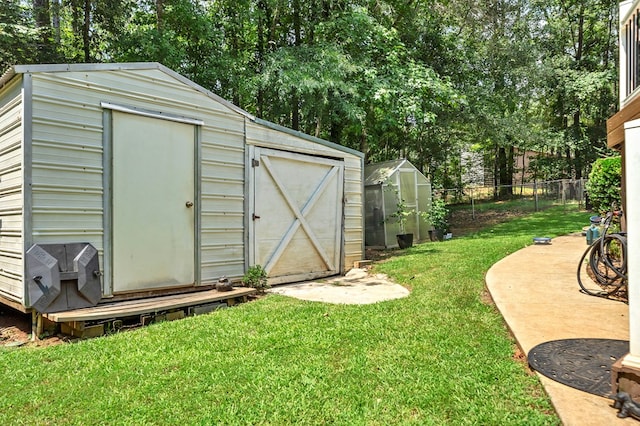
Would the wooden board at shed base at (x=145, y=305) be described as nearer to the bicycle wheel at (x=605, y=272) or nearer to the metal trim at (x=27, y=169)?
the metal trim at (x=27, y=169)

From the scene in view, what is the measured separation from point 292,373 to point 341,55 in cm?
775

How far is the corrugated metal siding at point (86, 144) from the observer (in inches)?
162

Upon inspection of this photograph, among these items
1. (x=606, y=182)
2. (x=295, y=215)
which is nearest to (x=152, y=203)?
(x=295, y=215)

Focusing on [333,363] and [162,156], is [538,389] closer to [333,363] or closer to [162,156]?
[333,363]

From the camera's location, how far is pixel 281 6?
10.4 metres

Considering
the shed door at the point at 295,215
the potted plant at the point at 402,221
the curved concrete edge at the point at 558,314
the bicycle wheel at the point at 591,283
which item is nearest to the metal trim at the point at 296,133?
the shed door at the point at 295,215

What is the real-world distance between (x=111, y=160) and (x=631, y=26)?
231 inches

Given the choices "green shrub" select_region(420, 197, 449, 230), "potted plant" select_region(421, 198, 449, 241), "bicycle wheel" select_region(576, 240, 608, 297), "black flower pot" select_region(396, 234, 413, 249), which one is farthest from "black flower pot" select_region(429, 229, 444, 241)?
"bicycle wheel" select_region(576, 240, 608, 297)

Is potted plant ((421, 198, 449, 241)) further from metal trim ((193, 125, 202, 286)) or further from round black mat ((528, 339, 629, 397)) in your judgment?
round black mat ((528, 339, 629, 397))

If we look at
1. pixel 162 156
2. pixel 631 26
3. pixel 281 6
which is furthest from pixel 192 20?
pixel 631 26

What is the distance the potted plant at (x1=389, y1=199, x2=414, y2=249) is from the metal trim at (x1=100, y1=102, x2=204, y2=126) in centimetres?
666

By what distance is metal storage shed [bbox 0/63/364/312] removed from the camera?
4.08 m

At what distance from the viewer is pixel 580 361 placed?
2619 millimetres

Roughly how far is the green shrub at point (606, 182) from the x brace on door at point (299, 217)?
541cm
